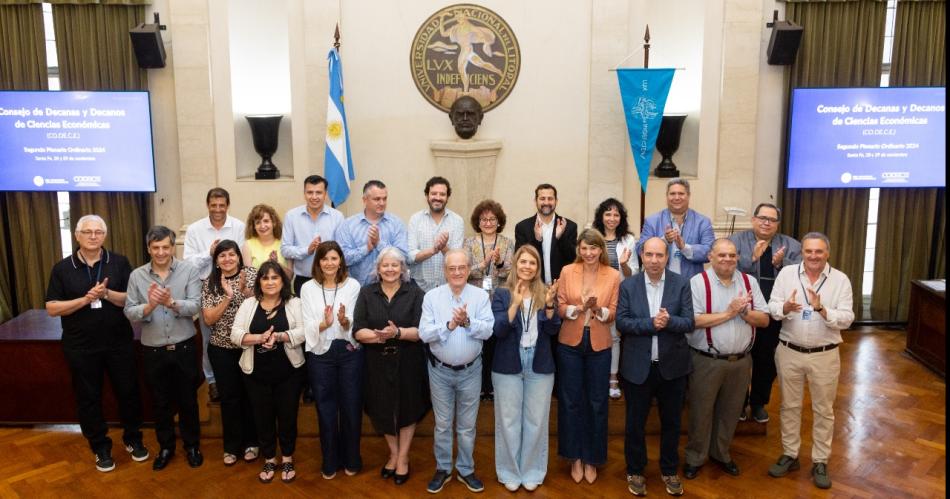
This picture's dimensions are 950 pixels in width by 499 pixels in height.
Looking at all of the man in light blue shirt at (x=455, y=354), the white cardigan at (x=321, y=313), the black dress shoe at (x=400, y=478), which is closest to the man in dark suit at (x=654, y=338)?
the man in light blue shirt at (x=455, y=354)

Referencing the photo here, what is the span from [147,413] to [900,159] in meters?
6.97

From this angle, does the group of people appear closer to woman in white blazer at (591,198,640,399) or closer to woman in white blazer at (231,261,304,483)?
woman in white blazer at (231,261,304,483)

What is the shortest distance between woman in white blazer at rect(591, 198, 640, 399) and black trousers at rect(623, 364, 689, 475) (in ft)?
2.03

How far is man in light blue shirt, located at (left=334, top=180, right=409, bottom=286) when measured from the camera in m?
5.14

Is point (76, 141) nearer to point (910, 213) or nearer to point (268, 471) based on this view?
point (268, 471)

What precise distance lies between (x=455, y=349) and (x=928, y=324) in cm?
472

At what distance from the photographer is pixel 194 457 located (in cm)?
481

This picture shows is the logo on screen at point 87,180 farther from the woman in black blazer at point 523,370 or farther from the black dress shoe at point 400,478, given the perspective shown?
the woman in black blazer at point 523,370

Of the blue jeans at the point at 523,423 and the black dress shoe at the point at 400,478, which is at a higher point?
the blue jeans at the point at 523,423

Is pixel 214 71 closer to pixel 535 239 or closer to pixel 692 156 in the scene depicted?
pixel 535 239

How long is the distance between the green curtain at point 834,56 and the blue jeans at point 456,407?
15.4 ft

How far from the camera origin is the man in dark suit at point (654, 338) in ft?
14.0

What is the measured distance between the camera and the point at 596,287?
14.4 ft

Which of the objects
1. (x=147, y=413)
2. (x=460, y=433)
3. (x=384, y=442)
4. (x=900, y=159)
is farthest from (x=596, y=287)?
(x=900, y=159)
